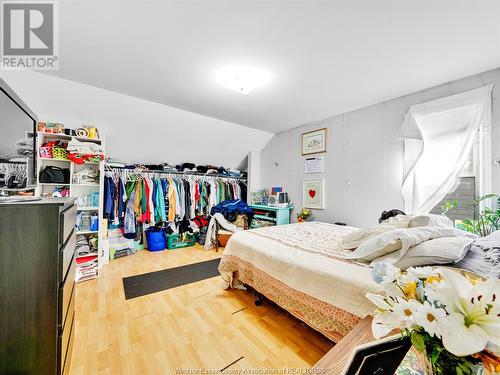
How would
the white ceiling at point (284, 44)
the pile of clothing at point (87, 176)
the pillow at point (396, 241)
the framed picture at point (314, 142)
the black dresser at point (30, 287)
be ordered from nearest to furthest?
1. the black dresser at point (30, 287)
2. the pillow at point (396, 241)
3. the white ceiling at point (284, 44)
4. the pile of clothing at point (87, 176)
5. the framed picture at point (314, 142)

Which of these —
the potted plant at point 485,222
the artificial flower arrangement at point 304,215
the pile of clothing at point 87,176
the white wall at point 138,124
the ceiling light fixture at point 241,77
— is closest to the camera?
the potted plant at point 485,222

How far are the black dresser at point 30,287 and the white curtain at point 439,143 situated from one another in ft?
10.7

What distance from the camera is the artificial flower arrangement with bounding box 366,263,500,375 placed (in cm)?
38

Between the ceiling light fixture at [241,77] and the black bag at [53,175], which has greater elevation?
the ceiling light fixture at [241,77]

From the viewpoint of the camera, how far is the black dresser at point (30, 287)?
83 centimetres

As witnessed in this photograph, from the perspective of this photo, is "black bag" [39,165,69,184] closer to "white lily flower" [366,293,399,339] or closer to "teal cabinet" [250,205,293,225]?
"teal cabinet" [250,205,293,225]

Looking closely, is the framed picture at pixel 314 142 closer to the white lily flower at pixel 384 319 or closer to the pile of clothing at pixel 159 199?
the pile of clothing at pixel 159 199

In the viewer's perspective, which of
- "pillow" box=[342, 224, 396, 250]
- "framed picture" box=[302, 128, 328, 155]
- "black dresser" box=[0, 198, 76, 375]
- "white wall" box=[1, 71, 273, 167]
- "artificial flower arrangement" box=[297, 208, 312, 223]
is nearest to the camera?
"black dresser" box=[0, 198, 76, 375]

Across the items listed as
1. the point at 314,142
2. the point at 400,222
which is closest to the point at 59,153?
the point at 314,142

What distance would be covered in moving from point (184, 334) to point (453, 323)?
5.78 ft

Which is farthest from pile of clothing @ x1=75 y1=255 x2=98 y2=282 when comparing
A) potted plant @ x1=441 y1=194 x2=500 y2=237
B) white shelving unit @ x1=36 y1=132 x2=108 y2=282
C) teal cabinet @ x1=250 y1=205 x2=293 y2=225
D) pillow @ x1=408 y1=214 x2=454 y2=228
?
potted plant @ x1=441 y1=194 x2=500 y2=237

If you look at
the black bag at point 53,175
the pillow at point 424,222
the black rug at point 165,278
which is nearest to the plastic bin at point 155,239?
the black rug at point 165,278

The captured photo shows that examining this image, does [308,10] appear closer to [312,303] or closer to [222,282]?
[312,303]

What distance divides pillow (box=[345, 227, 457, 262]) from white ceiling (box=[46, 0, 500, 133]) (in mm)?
1506
